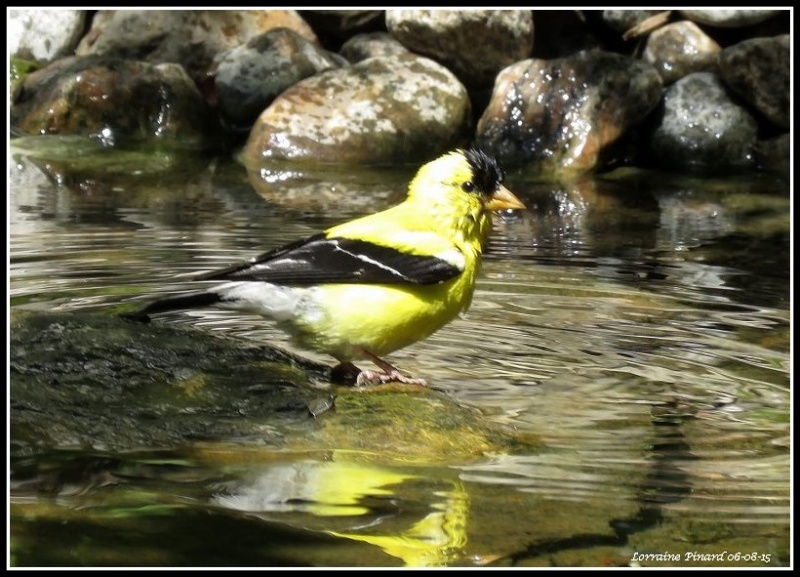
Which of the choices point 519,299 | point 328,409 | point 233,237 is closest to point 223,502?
point 328,409

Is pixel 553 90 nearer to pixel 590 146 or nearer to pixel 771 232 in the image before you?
pixel 590 146

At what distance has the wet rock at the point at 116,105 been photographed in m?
12.6

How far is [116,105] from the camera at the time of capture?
12.6 metres

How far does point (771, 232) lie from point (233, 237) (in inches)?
168

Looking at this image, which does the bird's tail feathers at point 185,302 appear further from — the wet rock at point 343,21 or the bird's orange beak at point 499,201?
the wet rock at point 343,21

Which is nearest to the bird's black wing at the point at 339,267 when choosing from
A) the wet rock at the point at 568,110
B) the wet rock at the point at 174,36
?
the wet rock at the point at 568,110

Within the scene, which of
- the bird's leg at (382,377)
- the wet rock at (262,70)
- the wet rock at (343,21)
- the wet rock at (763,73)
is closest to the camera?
the bird's leg at (382,377)

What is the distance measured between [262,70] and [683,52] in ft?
15.9

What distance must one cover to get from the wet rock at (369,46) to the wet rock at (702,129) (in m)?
3.33

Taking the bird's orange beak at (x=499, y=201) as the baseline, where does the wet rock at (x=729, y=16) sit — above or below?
above

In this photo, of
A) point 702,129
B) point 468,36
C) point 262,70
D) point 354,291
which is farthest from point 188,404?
point 468,36

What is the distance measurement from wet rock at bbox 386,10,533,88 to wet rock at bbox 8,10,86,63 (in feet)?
13.2

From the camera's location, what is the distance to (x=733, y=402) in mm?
4879

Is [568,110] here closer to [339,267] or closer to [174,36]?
[174,36]
